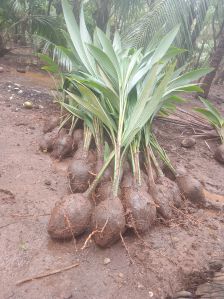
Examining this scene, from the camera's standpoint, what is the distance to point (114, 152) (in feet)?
7.54

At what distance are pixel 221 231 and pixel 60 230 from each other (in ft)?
3.60

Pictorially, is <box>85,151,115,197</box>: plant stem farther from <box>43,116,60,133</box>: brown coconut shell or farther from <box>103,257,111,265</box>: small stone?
<box>43,116,60,133</box>: brown coconut shell

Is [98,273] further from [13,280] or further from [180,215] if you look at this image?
[180,215]

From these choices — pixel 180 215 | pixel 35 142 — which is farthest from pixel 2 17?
pixel 180 215

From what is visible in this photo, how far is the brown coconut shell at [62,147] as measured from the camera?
2803mm

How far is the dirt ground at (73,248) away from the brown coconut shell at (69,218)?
7cm

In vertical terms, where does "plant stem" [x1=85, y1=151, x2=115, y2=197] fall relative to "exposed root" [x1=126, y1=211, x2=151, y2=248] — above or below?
above

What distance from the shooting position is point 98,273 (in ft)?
5.89

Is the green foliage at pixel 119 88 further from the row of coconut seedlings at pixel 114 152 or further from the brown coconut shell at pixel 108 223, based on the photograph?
the brown coconut shell at pixel 108 223

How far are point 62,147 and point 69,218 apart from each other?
993 millimetres

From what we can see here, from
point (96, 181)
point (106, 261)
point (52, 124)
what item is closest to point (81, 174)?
point (96, 181)

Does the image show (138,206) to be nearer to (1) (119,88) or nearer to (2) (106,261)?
(2) (106,261)

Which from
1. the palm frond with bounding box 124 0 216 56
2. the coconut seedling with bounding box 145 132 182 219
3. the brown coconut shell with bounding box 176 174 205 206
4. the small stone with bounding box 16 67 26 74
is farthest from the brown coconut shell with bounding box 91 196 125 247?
the small stone with bounding box 16 67 26 74

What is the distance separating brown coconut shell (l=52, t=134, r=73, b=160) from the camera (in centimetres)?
280
